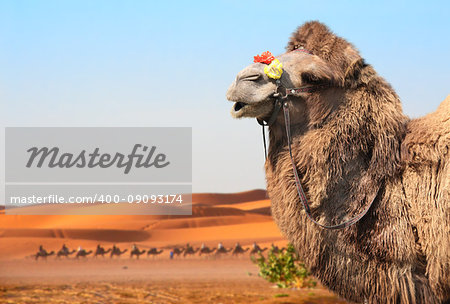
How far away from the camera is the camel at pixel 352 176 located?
12.4 ft

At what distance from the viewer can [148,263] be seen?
17.4 metres

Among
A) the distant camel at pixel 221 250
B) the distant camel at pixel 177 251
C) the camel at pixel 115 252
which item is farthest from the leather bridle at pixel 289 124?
the camel at pixel 115 252

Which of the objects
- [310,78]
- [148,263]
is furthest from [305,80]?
[148,263]

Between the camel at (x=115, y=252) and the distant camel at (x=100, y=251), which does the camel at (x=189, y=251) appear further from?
the distant camel at (x=100, y=251)

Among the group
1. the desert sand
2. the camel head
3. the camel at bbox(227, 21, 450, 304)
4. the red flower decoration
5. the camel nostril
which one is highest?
the red flower decoration

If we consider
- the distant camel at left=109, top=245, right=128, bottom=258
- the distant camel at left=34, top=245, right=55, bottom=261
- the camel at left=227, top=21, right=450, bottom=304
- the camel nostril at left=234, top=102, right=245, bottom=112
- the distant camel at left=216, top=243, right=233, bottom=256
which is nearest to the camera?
the camel at left=227, top=21, right=450, bottom=304

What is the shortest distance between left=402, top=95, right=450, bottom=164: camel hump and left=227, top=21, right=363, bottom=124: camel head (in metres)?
0.65

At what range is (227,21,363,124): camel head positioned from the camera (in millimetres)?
3875

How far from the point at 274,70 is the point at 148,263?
1458 centimetres

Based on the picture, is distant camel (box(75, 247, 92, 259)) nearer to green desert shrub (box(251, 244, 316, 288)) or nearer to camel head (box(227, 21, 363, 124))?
green desert shrub (box(251, 244, 316, 288))

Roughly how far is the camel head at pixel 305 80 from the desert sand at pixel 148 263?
5.01m

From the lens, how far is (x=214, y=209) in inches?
1059

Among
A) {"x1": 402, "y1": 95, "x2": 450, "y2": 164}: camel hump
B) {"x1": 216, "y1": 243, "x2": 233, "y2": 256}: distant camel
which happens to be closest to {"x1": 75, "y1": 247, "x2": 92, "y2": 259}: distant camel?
{"x1": 216, "y1": 243, "x2": 233, "y2": 256}: distant camel

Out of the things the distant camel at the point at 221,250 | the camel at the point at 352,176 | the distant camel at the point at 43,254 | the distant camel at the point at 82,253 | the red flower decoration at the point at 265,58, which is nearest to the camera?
the camel at the point at 352,176
